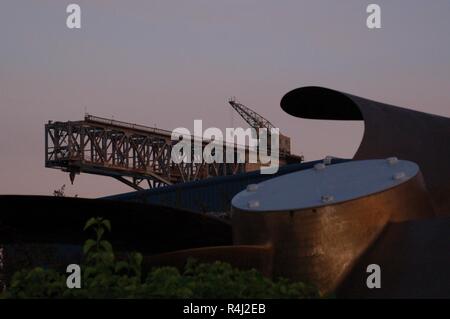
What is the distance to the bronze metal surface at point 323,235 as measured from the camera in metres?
21.4

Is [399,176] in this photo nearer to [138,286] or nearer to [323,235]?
[323,235]

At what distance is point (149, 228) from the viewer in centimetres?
2892

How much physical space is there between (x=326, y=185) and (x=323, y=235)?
2102mm

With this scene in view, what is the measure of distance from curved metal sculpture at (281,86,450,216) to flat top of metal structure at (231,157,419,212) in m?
2.79

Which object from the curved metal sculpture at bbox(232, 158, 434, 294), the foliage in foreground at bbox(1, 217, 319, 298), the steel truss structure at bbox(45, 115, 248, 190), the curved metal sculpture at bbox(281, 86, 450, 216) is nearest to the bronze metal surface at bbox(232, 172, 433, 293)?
the curved metal sculpture at bbox(232, 158, 434, 294)

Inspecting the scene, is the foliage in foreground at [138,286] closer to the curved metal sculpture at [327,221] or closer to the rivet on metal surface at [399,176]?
the curved metal sculpture at [327,221]

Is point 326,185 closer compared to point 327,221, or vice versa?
point 327,221

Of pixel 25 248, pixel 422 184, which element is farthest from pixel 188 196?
pixel 422 184

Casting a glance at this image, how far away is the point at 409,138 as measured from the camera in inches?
1105

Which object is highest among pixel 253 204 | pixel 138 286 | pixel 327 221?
pixel 253 204

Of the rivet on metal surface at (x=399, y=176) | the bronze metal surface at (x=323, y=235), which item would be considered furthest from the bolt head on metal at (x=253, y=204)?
the rivet on metal surface at (x=399, y=176)

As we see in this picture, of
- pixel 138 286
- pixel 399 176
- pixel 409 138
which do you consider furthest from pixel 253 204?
pixel 138 286

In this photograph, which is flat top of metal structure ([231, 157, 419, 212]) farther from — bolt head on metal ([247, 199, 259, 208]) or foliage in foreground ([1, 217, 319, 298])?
foliage in foreground ([1, 217, 319, 298])

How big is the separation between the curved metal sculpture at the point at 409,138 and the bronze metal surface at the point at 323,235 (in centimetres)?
547
